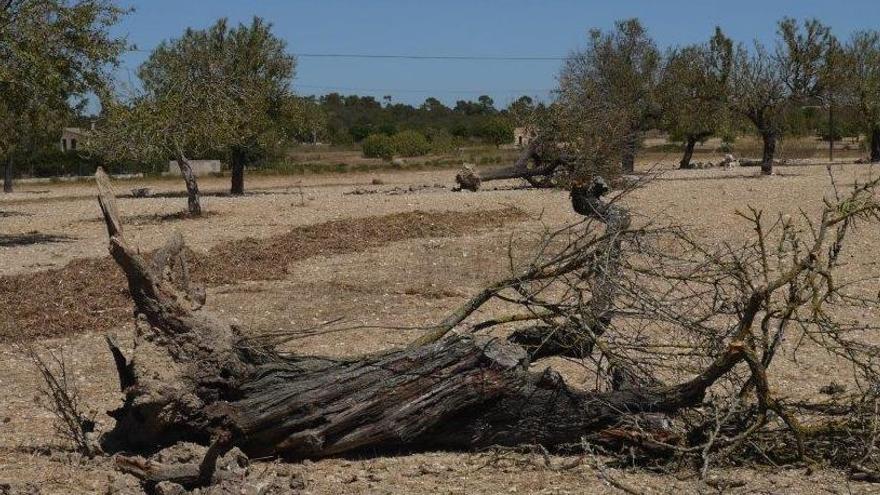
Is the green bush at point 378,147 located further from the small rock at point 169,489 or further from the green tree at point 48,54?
the small rock at point 169,489

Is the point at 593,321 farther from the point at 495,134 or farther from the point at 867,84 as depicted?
the point at 495,134

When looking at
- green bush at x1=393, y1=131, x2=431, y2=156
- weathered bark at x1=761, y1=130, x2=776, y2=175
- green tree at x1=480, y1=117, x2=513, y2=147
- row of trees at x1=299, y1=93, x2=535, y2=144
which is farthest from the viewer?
row of trees at x1=299, y1=93, x2=535, y2=144

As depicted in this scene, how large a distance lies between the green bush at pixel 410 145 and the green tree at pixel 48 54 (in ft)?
149

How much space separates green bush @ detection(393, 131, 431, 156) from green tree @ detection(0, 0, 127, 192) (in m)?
45.5

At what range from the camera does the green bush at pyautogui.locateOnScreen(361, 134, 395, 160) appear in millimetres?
64825

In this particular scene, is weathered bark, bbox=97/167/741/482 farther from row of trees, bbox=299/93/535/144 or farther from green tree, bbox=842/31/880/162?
row of trees, bbox=299/93/535/144

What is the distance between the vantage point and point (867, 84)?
155ft

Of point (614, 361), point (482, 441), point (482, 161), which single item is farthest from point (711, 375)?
point (482, 161)

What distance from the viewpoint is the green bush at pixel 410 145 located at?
65.8m

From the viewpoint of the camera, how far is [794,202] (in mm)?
23703

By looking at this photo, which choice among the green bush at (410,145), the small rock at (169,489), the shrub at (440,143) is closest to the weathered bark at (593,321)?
the small rock at (169,489)

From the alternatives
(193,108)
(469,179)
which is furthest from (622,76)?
(193,108)

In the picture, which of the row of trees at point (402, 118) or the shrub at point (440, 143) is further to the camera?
the row of trees at point (402, 118)

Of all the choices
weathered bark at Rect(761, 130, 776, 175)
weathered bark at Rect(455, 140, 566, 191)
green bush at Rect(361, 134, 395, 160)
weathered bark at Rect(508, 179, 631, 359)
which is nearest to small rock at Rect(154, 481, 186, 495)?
weathered bark at Rect(508, 179, 631, 359)
